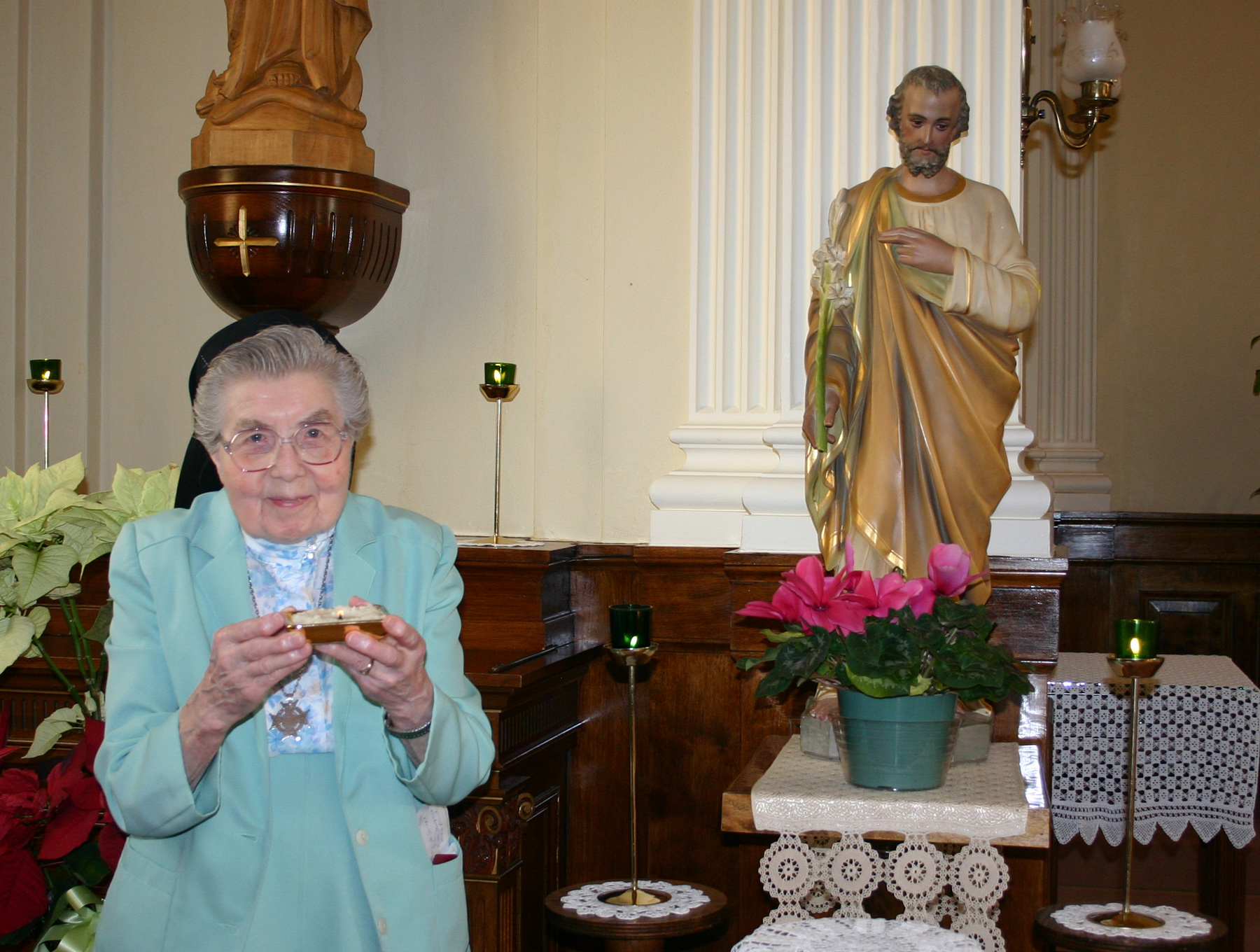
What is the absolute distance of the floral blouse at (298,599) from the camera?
6.01ft

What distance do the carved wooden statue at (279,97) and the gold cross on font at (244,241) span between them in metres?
0.17

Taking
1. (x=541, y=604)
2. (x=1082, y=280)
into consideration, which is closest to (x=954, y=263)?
(x=541, y=604)

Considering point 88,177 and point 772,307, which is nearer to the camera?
point 772,307

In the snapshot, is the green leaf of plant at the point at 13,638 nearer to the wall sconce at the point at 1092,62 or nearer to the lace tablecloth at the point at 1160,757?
the lace tablecloth at the point at 1160,757

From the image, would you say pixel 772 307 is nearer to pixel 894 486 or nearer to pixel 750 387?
pixel 750 387

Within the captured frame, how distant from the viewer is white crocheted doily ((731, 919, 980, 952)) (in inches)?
76.6

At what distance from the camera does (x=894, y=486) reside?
301 centimetres

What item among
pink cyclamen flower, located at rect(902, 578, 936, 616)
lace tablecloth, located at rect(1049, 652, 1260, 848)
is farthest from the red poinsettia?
lace tablecloth, located at rect(1049, 652, 1260, 848)

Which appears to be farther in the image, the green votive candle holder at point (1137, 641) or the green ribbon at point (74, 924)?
the green votive candle holder at point (1137, 641)

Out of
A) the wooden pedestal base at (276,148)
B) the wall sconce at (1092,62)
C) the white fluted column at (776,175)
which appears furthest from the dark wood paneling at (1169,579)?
the wooden pedestal base at (276,148)

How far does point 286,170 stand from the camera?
376 centimetres

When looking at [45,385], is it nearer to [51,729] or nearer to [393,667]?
[51,729]

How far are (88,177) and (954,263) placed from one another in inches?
123

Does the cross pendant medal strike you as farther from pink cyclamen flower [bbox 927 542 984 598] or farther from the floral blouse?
pink cyclamen flower [bbox 927 542 984 598]
